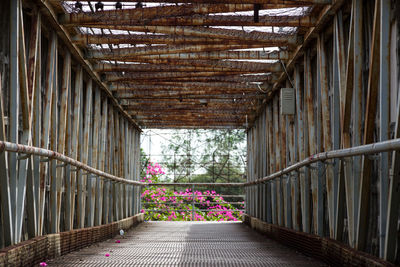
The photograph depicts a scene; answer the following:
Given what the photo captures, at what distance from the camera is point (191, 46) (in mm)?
7516

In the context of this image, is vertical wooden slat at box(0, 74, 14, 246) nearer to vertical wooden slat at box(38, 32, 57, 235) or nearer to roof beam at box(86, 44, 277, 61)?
vertical wooden slat at box(38, 32, 57, 235)

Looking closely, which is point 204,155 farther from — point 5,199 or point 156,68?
point 5,199

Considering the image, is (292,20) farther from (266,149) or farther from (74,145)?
(266,149)

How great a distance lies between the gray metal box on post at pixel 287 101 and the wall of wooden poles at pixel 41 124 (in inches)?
103

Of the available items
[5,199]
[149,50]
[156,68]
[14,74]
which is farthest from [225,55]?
[5,199]

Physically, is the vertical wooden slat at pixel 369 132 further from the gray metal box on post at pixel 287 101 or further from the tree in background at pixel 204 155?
the tree in background at pixel 204 155

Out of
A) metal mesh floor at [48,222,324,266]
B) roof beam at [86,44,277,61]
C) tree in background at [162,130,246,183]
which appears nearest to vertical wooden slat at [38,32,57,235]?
metal mesh floor at [48,222,324,266]

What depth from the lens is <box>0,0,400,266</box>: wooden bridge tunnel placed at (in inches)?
159

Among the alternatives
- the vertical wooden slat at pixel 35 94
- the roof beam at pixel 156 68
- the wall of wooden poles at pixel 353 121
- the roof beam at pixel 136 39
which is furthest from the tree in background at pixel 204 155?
the vertical wooden slat at pixel 35 94

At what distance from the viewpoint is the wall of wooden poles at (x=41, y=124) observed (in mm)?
4301

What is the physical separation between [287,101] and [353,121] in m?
2.95

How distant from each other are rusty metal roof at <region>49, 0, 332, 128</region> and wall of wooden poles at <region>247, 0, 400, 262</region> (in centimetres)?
41

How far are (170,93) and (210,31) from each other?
4.21m

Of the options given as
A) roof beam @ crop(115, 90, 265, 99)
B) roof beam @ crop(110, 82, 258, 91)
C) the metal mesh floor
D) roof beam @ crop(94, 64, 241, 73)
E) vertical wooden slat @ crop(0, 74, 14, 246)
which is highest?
roof beam @ crop(94, 64, 241, 73)
